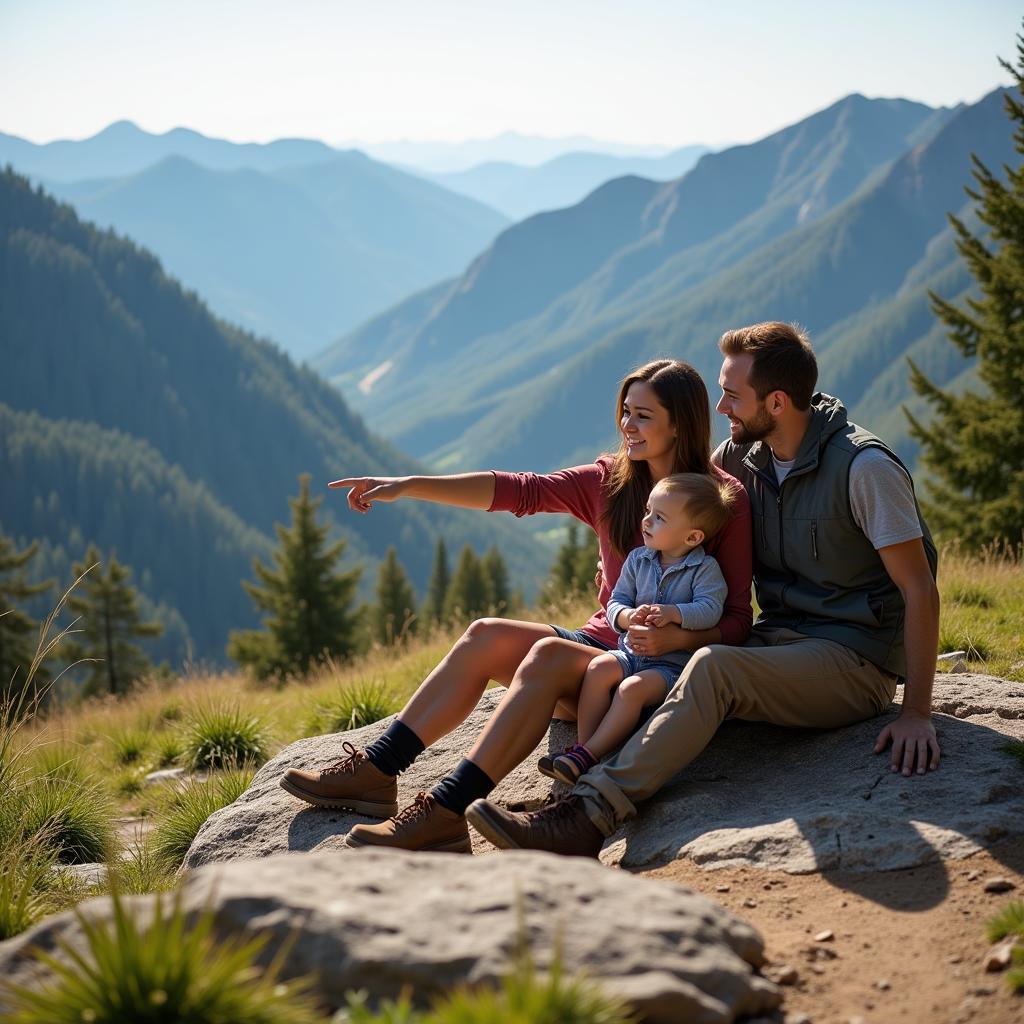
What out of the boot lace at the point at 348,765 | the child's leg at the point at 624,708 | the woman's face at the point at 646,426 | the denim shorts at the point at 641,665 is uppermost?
the woman's face at the point at 646,426

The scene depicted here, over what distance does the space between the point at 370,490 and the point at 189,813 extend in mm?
2131

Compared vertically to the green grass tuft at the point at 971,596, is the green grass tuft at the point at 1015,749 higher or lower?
higher

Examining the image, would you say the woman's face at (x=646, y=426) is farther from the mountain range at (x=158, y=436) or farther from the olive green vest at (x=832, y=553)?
the mountain range at (x=158, y=436)

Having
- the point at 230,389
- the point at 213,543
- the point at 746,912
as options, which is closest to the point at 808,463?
the point at 746,912

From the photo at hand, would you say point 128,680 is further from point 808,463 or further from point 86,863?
point 808,463

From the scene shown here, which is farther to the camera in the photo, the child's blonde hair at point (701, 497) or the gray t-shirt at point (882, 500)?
the child's blonde hair at point (701, 497)

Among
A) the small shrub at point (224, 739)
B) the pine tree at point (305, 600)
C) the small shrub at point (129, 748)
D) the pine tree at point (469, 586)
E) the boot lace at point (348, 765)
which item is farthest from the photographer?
the pine tree at point (469, 586)

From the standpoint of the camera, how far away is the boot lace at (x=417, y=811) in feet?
14.3

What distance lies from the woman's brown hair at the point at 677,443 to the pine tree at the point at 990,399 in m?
13.9

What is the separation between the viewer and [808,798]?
14.3 feet

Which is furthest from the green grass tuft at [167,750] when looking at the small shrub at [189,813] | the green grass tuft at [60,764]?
the small shrub at [189,813]

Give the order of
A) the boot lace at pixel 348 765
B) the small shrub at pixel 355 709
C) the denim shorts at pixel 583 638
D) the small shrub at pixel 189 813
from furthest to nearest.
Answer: the small shrub at pixel 355 709 < the small shrub at pixel 189 813 < the denim shorts at pixel 583 638 < the boot lace at pixel 348 765

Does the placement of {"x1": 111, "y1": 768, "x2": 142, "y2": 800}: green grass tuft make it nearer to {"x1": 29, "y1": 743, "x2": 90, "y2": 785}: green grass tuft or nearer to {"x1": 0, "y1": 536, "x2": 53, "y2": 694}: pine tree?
{"x1": 29, "y1": 743, "x2": 90, "y2": 785}: green grass tuft

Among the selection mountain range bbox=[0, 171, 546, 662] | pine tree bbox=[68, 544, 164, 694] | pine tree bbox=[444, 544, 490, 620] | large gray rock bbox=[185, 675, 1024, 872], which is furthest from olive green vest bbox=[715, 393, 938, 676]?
mountain range bbox=[0, 171, 546, 662]
